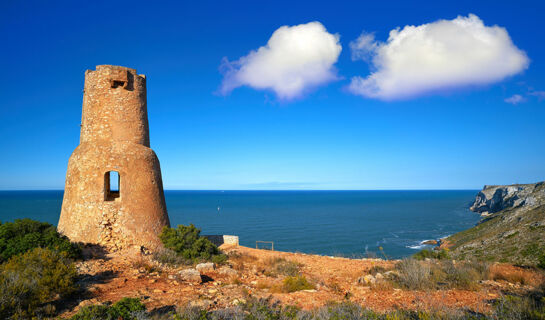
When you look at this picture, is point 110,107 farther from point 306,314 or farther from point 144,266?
point 306,314

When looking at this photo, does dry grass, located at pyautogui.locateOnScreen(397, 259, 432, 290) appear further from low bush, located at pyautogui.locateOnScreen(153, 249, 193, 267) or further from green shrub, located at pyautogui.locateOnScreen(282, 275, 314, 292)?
low bush, located at pyautogui.locateOnScreen(153, 249, 193, 267)

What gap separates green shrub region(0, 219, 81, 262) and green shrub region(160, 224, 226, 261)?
2732 mm

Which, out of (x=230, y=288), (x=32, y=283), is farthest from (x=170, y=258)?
(x=32, y=283)

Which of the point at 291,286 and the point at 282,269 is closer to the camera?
the point at 291,286

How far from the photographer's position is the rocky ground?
6.00m

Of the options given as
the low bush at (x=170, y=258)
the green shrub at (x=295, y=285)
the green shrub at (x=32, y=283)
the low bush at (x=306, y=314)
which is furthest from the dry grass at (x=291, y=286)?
the green shrub at (x=32, y=283)

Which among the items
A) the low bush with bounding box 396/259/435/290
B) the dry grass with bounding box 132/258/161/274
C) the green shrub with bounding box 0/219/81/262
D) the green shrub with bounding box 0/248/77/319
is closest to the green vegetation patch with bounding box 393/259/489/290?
the low bush with bounding box 396/259/435/290

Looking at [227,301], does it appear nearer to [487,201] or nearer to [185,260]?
[185,260]

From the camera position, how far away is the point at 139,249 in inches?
390

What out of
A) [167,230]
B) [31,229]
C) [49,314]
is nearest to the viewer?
[49,314]

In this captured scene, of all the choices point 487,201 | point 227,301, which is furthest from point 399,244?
point 487,201

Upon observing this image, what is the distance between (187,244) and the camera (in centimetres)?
1103

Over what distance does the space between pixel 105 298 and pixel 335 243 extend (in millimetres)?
33647

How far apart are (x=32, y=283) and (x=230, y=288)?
3995 mm
